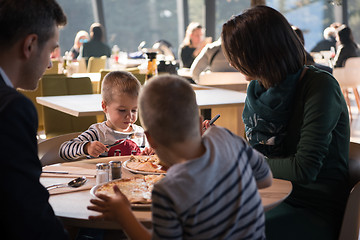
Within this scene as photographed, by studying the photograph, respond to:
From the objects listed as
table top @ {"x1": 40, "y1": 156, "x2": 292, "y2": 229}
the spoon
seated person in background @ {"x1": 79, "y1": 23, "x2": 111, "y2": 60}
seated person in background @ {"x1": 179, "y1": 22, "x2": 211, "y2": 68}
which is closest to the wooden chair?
table top @ {"x1": 40, "y1": 156, "x2": 292, "y2": 229}

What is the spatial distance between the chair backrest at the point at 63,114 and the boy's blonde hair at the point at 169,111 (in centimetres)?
321

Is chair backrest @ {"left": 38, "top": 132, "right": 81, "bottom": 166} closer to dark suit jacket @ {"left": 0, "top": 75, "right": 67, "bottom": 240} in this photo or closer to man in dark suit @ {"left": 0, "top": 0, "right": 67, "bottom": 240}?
man in dark suit @ {"left": 0, "top": 0, "right": 67, "bottom": 240}

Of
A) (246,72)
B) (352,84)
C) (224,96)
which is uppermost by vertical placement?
(246,72)

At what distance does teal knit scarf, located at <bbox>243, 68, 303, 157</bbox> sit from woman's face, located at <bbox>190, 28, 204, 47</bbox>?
269 inches

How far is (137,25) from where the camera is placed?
12.9m

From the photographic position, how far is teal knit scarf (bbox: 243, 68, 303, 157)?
202 centimetres

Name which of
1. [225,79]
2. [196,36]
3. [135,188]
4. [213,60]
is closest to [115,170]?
[135,188]

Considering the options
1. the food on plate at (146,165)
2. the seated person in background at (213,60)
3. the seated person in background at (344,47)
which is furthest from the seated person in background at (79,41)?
the food on plate at (146,165)

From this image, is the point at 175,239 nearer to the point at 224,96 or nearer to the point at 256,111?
the point at 256,111

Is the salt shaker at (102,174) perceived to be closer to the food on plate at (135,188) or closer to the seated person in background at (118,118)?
the food on plate at (135,188)

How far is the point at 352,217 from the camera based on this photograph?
6.21ft

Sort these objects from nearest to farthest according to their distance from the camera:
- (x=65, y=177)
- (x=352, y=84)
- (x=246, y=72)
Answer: (x=65, y=177), (x=246, y=72), (x=352, y=84)

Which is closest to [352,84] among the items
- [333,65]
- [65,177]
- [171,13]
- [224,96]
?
[333,65]

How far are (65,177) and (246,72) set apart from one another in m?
0.85
